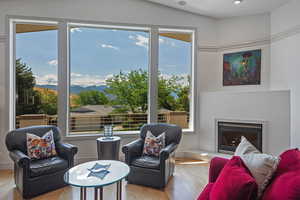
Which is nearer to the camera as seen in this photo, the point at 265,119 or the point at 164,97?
the point at 265,119

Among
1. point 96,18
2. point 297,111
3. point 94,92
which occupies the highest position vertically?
point 96,18

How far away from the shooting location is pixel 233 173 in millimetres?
1280

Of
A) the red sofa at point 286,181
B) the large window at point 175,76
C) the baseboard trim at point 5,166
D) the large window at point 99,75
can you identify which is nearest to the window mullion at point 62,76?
the large window at point 99,75

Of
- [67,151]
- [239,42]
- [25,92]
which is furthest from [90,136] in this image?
[239,42]

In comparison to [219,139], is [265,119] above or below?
above

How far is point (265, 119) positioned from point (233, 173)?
2.91 m

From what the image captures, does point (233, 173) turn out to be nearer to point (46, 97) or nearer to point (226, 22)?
point (46, 97)

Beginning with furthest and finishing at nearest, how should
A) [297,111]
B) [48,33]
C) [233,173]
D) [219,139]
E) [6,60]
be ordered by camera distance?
1. [219,139]
2. [48,33]
3. [6,60]
4. [297,111]
5. [233,173]

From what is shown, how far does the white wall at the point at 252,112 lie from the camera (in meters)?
3.50

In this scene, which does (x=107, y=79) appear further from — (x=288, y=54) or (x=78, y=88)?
(x=288, y=54)

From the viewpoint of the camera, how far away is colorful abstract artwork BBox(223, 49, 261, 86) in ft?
13.3

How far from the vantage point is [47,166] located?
2.62 metres

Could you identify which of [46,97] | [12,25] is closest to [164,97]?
[46,97]

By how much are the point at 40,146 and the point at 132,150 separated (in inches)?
55.3
